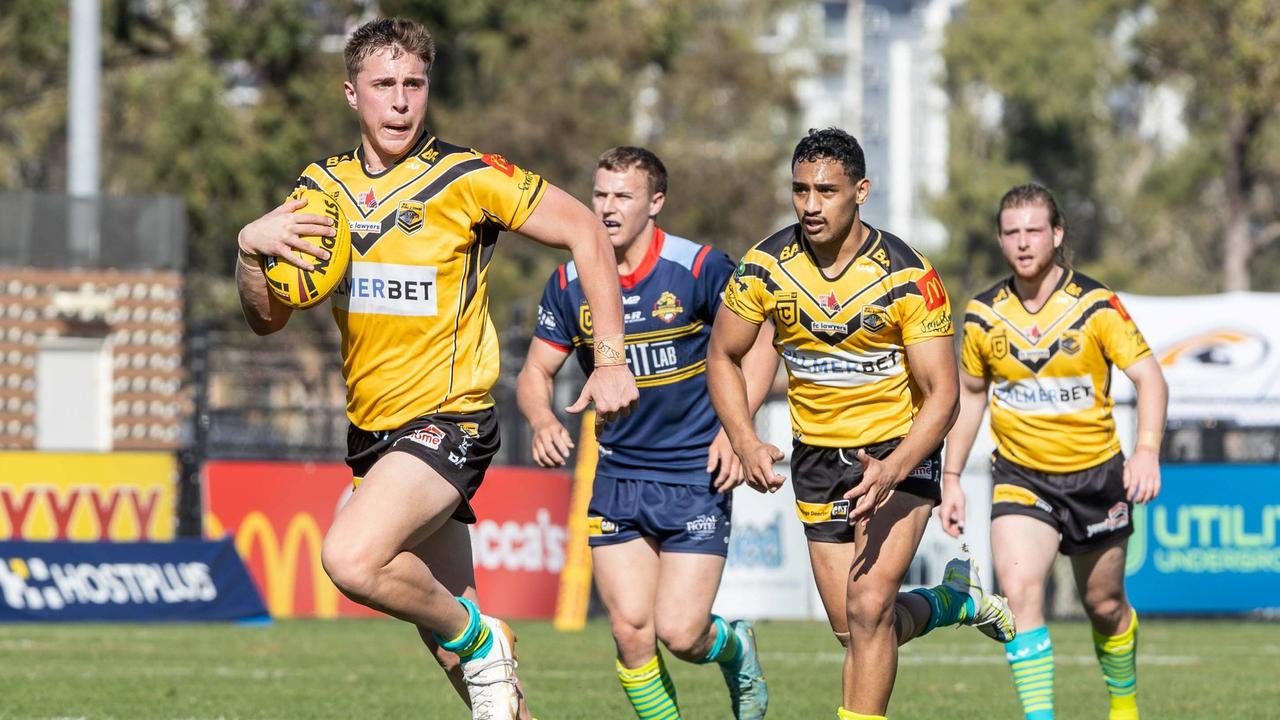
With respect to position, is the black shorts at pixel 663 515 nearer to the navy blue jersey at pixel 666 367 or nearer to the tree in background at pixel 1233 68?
the navy blue jersey at pixel 666 367

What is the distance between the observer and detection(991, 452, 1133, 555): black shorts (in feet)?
31.4

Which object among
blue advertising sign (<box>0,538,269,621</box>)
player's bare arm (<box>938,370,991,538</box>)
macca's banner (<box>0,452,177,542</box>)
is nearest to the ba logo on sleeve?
player's bare arm (<box>938,370,991,538</box>)

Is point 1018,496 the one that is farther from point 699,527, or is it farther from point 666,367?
point 666,367

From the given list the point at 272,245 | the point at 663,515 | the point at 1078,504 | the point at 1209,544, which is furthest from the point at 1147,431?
the point at 1209,544

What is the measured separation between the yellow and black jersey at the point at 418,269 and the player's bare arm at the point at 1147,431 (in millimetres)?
3295

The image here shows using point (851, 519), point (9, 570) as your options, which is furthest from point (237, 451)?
point (851, 519)

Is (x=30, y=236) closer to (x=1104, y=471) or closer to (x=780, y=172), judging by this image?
(x=1104, y=471)

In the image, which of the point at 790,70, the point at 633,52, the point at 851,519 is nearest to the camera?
the point at 851,519

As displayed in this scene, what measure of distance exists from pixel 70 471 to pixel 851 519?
40.9 ft

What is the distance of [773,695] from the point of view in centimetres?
1180

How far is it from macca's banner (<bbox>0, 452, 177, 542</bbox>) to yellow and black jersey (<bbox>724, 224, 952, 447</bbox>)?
11.0m

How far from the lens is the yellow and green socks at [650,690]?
8539 millimetres

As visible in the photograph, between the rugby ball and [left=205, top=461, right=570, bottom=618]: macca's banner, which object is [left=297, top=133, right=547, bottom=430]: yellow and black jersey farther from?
[left=205, top=461, right=570, bottom=618]: macca's banner

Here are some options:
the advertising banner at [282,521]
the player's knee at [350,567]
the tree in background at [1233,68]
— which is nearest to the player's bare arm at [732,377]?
the player's knee at [350,567]
